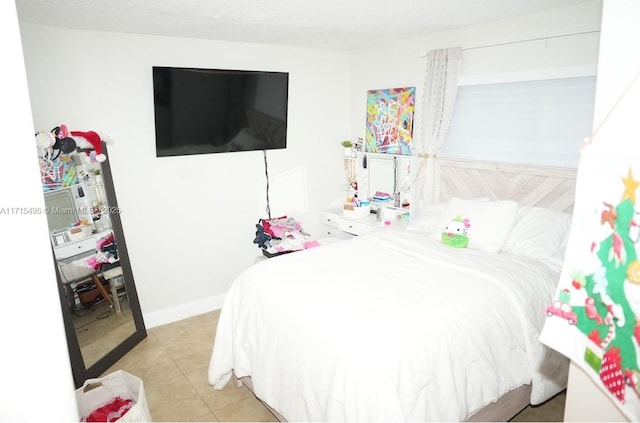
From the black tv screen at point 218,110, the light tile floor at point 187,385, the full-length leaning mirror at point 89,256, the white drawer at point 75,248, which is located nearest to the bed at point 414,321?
the light tile floor at point 187,385

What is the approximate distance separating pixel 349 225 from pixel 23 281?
322 centimetres

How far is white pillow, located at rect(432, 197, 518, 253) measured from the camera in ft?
9.34

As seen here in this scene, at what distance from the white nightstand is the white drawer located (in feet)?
7.37

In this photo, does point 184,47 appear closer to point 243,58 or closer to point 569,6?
point 243,58

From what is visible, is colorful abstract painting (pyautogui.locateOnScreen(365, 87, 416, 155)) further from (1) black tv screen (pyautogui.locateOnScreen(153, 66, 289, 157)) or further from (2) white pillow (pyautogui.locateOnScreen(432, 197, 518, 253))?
(2) white pillow (pyautogui.locateOnScreen(432, 197, 518, 253))

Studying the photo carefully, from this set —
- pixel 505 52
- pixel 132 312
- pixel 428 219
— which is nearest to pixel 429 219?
pixel 428 219

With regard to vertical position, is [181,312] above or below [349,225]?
below

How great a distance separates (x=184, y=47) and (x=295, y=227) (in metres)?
1.85

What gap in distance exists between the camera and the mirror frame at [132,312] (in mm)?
2717

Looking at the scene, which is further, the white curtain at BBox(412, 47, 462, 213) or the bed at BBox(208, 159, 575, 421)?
the white curtain at BBox(412, 47, 462, 213)

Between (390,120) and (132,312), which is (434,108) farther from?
(132,312)

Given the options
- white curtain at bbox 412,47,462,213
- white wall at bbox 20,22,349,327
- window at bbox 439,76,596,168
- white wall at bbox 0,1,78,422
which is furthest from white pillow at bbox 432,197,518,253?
white wall at bbox 0,1,78,422

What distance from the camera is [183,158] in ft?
11.9

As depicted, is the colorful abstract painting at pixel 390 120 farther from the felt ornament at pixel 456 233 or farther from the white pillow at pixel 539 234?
the white pillow at pixel 539 234
